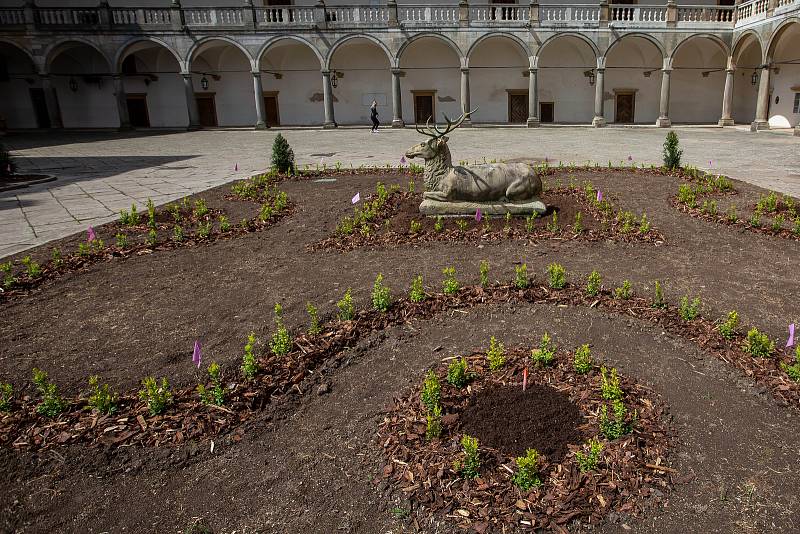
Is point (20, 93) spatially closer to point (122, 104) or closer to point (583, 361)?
point (122, 104)

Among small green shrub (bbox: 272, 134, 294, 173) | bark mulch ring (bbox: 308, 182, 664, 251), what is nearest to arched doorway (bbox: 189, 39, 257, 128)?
small green shrub (bbox: 272, 134, 294, 173)

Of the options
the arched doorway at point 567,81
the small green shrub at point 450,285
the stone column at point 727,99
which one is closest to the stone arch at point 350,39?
the arched doorway at point 567,81

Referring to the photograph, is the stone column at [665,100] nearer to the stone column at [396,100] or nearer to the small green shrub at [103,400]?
the stone column at [396,100]

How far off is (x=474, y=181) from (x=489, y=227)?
74cm

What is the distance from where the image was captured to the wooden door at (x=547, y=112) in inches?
1168

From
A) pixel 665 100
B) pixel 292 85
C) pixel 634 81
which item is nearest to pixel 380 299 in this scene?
pixel 665 100

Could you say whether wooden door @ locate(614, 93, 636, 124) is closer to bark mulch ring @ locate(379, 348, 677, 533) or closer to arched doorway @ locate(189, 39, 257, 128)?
arched doorway @ locate(189, 39, 257, 128)

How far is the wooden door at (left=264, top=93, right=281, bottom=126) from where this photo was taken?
30.2 metres

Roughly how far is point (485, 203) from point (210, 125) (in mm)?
26615

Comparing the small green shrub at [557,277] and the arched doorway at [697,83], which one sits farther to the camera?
the arched doorway at [697,83]

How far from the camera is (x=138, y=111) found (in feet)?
98.5

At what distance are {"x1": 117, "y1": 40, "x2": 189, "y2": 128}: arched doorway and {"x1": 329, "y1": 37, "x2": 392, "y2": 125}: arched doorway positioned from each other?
28.6 feet

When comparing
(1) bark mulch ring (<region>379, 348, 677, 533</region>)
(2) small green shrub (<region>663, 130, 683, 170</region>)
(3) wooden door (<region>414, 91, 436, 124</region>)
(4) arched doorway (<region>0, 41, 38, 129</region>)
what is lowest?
(1) bark mulch ring (<region>379, 348, 677, 533</region>)

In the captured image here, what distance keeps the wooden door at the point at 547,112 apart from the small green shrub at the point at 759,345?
27.6 metres
